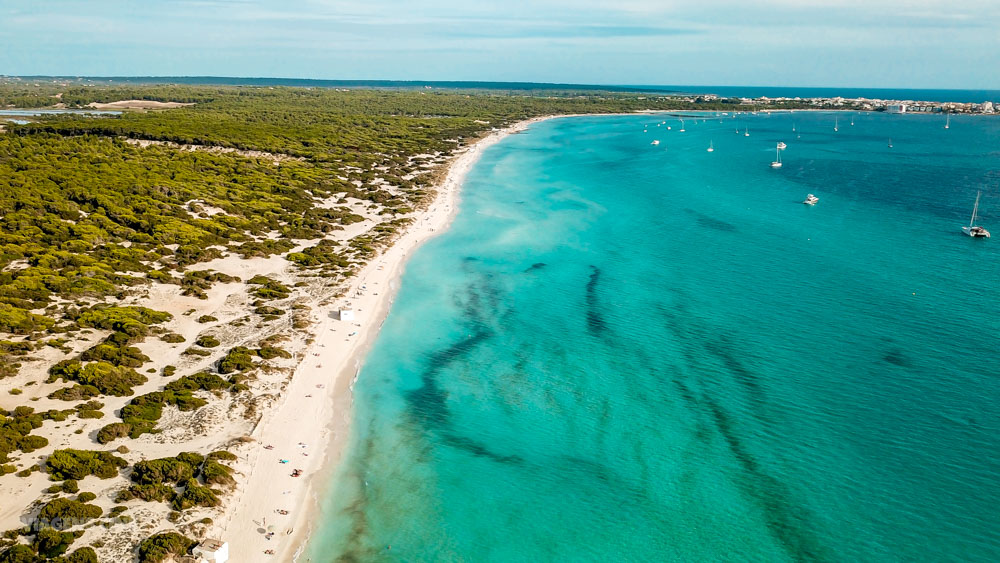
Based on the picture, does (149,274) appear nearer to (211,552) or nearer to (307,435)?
(307,435)

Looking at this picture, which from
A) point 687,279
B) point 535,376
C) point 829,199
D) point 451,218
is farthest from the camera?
point 829,199

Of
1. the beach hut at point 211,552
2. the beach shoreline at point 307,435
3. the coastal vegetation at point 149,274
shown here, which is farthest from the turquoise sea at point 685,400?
the coastal vegetation at point 149,274

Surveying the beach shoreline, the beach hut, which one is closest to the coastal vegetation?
the beach hut

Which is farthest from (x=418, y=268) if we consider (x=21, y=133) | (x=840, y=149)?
(x=840, y=149)

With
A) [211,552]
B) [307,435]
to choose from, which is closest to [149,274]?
[307,435]

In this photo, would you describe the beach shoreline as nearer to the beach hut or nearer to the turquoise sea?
the beach hut

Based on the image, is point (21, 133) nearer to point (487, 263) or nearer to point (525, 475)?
point (487, 263)
